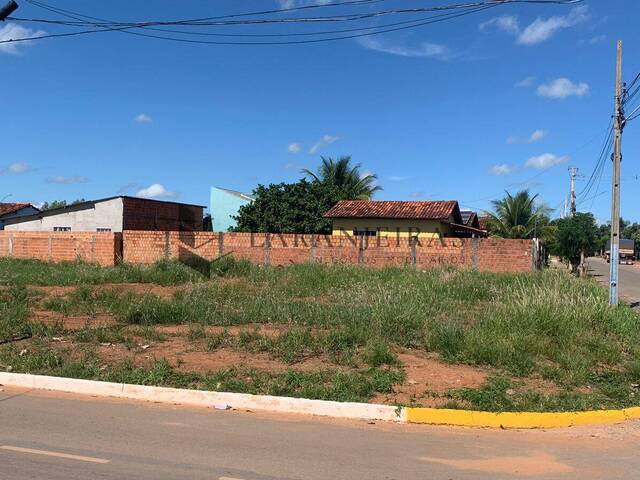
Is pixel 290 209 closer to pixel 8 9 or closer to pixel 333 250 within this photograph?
pixel 333 250

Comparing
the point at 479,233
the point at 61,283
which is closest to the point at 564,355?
the point at 61,283

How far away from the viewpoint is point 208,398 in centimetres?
671

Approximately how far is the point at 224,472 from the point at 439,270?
1518 cm

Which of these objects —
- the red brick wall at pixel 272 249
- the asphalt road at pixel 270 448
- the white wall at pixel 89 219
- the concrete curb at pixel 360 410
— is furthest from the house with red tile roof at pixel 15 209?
the asphalt road at pixel 270 448

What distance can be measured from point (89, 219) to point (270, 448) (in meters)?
31.6

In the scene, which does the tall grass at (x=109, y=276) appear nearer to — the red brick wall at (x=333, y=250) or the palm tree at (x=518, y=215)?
the red brick wall at (x=333, y=250)

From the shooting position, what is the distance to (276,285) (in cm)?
1616

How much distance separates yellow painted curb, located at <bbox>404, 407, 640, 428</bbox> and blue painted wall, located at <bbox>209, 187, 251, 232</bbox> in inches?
1670

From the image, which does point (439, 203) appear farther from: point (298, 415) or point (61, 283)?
point (298, 415)

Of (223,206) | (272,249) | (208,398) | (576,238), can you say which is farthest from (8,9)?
(223,206)

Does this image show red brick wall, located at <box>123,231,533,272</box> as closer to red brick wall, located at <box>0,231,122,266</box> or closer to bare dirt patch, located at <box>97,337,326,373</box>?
red brick wall, located at <box>0,231,122,266</box>

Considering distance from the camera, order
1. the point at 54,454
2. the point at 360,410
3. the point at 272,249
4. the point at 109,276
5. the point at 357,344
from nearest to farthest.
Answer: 1. the point at 54,454
2. the point at 360,410
3. the point at 357,344
4. the point at 109,276
5. the point at 272,249

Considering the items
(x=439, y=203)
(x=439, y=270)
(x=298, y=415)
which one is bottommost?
(x=298, y=415)

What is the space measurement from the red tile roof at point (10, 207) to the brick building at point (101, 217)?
10.7 metres
